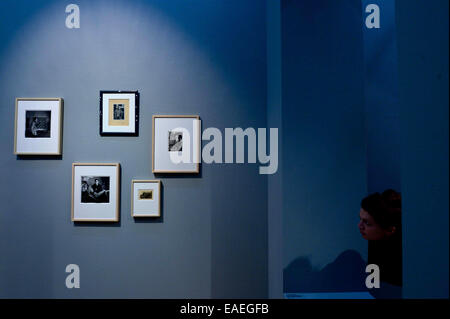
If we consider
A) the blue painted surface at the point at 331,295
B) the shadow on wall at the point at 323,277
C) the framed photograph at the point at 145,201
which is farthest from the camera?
the framed photograph at the point at 145,201

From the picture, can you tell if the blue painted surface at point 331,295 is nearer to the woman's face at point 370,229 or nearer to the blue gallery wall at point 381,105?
the woman's face at point 370,229

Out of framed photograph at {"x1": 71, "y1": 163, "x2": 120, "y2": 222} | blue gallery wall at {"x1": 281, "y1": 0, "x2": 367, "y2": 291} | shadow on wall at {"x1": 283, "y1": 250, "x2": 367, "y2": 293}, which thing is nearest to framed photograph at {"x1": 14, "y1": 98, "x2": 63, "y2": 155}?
framed photograph at {"x1": 71, "y1": 163, "x2": 120, "y2": 222}

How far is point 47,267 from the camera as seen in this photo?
182cm

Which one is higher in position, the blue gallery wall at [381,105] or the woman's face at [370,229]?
the blue gallery wall at [381,105]


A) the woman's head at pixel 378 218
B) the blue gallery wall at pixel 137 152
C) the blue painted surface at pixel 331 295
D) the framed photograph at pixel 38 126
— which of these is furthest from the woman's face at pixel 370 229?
the framed photograph at pixel 38 126

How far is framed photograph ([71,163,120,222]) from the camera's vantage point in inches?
71.9

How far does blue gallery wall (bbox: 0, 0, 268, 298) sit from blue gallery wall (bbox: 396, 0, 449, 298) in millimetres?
1304

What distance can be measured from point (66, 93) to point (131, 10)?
24.9 inches

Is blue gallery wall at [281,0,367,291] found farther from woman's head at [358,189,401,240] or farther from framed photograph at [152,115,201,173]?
framed photograph at [152,115,201,173]

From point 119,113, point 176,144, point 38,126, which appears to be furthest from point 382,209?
point 38,126

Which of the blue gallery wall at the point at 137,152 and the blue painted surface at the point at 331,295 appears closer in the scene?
the blue painted surface at the point at 331,295

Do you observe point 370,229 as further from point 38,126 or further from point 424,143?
point 38,126

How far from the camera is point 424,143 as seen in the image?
51cm

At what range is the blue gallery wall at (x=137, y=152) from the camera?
1821mm
